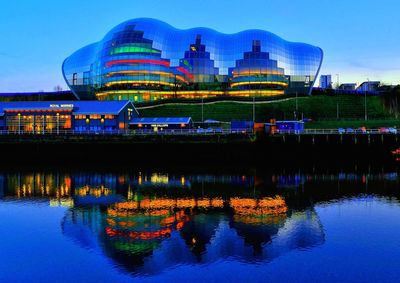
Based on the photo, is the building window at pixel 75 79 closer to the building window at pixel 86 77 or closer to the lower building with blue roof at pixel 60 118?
the building window at pixel 86 77

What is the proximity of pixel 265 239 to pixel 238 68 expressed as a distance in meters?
95.3

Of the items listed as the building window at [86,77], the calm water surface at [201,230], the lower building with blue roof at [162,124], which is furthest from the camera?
the building window at [86,77]

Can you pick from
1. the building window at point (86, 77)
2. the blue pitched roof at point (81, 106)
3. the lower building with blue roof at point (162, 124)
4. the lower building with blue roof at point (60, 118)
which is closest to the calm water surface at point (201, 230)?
the lower building with blue roof at point (60, 118)

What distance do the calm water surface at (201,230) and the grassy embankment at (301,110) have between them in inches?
1946

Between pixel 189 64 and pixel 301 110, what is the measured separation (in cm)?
3209

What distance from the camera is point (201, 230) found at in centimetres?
2888

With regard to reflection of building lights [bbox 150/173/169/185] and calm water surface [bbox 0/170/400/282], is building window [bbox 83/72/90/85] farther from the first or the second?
calm water surface [bbox 0/170/400/282]

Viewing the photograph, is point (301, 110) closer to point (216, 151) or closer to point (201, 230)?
point (216, 151)

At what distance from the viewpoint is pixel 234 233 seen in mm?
28250

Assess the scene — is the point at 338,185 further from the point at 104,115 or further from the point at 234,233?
the point at 104,115

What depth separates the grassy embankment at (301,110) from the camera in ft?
319

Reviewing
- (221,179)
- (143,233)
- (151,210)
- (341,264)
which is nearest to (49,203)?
(151,210)

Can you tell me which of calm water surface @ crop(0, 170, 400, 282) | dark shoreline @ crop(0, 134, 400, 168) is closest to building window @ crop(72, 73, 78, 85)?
dark shoreline @ crop(0, 134, 400, 168)

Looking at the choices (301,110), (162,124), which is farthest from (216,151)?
(301,110)
